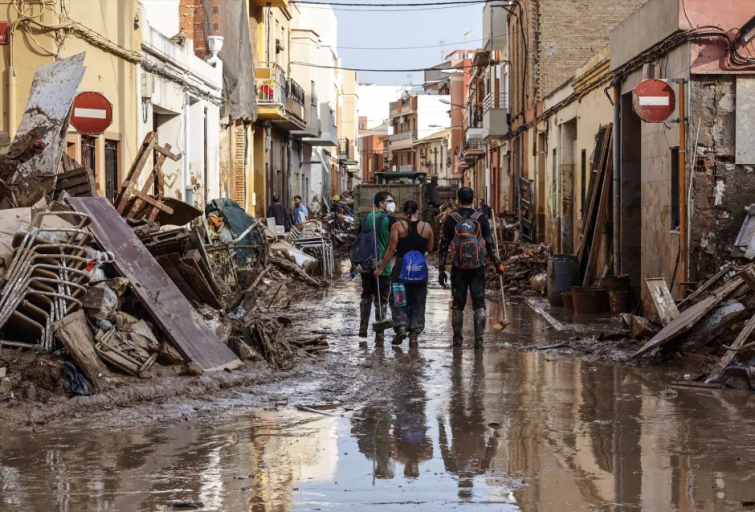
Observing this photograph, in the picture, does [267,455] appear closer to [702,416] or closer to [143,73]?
[702,416]

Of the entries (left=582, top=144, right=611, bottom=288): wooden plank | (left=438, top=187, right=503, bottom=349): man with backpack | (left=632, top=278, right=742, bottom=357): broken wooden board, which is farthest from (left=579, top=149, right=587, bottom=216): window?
(left=632, top=278, right=742, bottom=357): broken wooden board

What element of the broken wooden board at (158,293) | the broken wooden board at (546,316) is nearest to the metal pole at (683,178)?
the broken wooden board at (546,316)

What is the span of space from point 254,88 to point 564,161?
10839 millimetres

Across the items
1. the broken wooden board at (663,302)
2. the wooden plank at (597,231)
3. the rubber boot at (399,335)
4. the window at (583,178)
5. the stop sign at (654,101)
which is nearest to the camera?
the broken wooden board at (663,302)

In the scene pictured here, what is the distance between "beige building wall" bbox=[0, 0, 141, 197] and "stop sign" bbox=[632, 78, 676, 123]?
295 inches

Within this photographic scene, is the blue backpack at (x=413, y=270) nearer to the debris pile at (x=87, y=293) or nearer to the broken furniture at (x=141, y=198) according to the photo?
the debris pile at (x=87, y=293)

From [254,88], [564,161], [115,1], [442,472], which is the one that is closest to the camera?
[442,472]

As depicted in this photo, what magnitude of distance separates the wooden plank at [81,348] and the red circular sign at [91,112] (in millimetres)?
5309

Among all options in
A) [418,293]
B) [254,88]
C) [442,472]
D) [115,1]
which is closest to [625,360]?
[418,293]

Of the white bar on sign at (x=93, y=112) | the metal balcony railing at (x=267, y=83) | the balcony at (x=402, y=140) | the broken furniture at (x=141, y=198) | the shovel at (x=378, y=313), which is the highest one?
the balcony at (x=402, y=140)

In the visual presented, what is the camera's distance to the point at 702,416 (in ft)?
24.5

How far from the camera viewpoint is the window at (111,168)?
16.7 meters

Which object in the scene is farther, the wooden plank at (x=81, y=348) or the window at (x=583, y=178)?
the window at (x=583, y=178)

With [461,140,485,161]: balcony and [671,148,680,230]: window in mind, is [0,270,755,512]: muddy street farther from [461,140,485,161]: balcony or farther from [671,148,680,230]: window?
[461,140,485,161]: balcony
